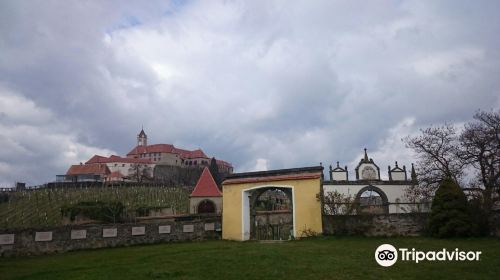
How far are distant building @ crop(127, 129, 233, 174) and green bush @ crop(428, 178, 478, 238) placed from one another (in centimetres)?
8919

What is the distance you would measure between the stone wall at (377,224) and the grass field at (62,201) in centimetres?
2649

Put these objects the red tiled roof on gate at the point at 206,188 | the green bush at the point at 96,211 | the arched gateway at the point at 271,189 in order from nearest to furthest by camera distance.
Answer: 1. the arched gateway at the point at 271,189
2. the green bush at the point at 96,211
3. the red tiled roof on gate at the point at 206,188

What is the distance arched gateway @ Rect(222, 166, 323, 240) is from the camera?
18.8 metres

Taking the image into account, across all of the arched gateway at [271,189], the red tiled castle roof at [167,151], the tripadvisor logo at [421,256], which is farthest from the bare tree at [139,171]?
the tripadvisor logo at [421,256]

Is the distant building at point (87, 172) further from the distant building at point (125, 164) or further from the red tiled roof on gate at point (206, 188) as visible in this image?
the red tiled roof on gate at point (206, 188)

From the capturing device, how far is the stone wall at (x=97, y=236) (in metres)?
17.1

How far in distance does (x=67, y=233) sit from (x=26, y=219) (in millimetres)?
23157

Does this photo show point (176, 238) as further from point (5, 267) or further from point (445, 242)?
point (445, 242)

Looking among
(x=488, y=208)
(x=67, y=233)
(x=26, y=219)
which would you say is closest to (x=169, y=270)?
(x=67, y=233)

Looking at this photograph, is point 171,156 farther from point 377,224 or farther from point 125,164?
point 377,224

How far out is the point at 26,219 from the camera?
36906mm

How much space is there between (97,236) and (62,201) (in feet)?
102

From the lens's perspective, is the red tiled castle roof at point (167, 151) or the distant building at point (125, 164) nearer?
the distant building at point (125, 164)

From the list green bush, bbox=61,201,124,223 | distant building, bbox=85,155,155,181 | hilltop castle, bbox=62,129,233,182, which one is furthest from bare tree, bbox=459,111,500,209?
distant building, bbox=85,155,155,181
